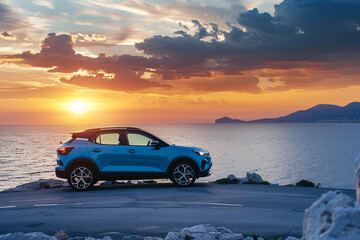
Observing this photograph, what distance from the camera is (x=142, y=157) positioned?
40.2ft

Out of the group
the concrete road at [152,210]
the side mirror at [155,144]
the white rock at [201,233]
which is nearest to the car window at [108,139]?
the side mirror at [155,144]

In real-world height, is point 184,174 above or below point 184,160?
below

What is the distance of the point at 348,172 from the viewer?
150 ft

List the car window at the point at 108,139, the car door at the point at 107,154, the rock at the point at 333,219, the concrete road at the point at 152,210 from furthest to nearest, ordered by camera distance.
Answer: the car window at the point at 108,139 < the car door at the point at 107,154 < the concrete road at the point at 152,210 < the rock at the point at 333,219

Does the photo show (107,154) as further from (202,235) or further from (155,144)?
(202,235)

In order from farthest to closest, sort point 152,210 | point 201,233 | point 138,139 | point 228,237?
point 138,139 < point 152,210 < point 201,233 < point 228,237

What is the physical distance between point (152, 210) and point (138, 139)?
155 inches

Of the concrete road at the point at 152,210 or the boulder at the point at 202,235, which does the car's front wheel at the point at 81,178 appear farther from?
the boulder at the point at 202,235

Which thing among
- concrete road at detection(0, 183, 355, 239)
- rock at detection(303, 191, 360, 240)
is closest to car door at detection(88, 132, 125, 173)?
concrete road at detection(0, 183, 355, 239)

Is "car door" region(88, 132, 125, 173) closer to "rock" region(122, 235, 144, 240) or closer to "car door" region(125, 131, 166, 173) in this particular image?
"car door" region(125, 131, 166, 173)

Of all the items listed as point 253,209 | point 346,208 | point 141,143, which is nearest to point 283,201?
point 253,209

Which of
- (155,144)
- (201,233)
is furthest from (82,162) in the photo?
(201,233)

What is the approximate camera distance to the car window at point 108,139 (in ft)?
40.0

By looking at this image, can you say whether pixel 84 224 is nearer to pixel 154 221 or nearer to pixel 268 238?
pixel 154 221
